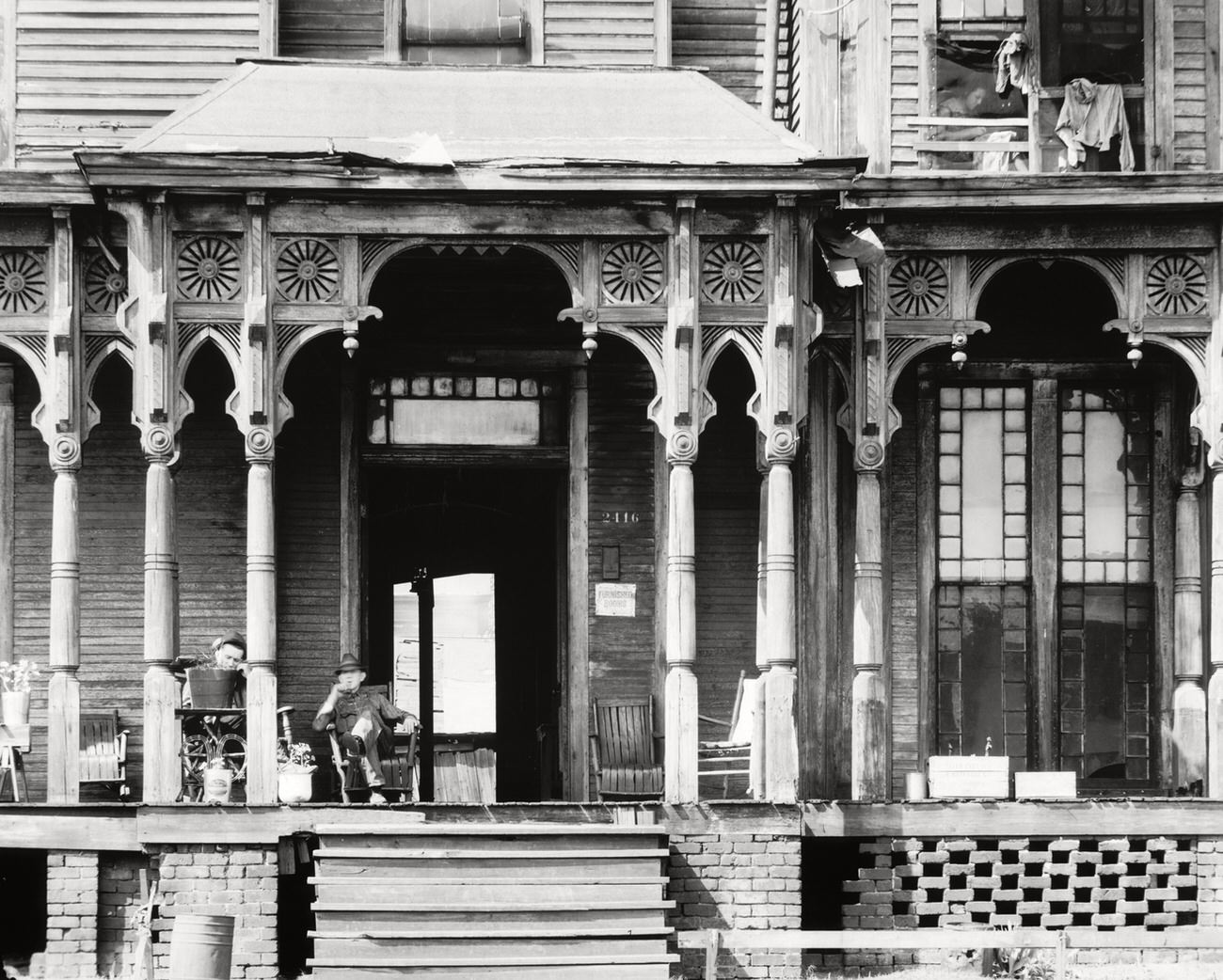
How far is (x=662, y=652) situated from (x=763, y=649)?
5.28 ft

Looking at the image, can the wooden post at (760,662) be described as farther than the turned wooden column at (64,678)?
Yes

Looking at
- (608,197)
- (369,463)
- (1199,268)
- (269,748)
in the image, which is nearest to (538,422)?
(369,463)

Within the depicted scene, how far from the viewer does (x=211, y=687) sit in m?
14.4

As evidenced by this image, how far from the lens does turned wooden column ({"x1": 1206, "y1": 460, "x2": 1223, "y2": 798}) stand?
14.7 metres

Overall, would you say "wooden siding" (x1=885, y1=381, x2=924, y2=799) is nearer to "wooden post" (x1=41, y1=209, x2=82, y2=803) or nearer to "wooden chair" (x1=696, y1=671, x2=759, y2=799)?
"wooden chair" (x1=696, y1=671, x2=759, y2=799)

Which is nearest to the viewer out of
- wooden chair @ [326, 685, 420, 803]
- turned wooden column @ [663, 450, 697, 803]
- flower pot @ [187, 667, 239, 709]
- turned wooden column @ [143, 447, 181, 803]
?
turned wooden column @ [143, 447, 181, 803]

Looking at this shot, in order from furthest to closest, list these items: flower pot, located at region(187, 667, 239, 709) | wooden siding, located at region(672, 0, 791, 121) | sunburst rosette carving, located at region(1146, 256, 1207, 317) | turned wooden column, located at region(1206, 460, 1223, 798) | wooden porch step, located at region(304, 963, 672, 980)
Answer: wooden siding, located at region(672, 0, 791, 121)
sunburst rosette carving, located at region(1146, 256, 1207, 317)
turned wooden column, located at region(1206, 460, 1223, 798)
flower pot, located at region(187, 667, 239, 709)
wooden porch step, located at region(304, 963, 672, 980)

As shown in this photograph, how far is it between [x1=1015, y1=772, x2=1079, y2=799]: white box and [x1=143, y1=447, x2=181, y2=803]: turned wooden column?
235 inches

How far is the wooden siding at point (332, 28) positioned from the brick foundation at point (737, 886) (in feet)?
22.6

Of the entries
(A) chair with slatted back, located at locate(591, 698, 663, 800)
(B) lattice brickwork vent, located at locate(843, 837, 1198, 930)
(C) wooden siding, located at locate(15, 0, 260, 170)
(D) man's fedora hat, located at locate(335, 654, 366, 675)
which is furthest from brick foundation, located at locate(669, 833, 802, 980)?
(C) wooden siding, located at locate(15, 0, 260, 170)

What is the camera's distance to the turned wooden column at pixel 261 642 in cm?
1387

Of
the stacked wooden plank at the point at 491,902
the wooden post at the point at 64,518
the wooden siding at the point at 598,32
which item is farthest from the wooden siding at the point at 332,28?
the stacked wooden plank at the point at 491,902

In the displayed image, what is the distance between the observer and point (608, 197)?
47.2 feet

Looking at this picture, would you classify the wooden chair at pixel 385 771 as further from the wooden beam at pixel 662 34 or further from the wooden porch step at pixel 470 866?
the wooden beam at pixel 662 34
